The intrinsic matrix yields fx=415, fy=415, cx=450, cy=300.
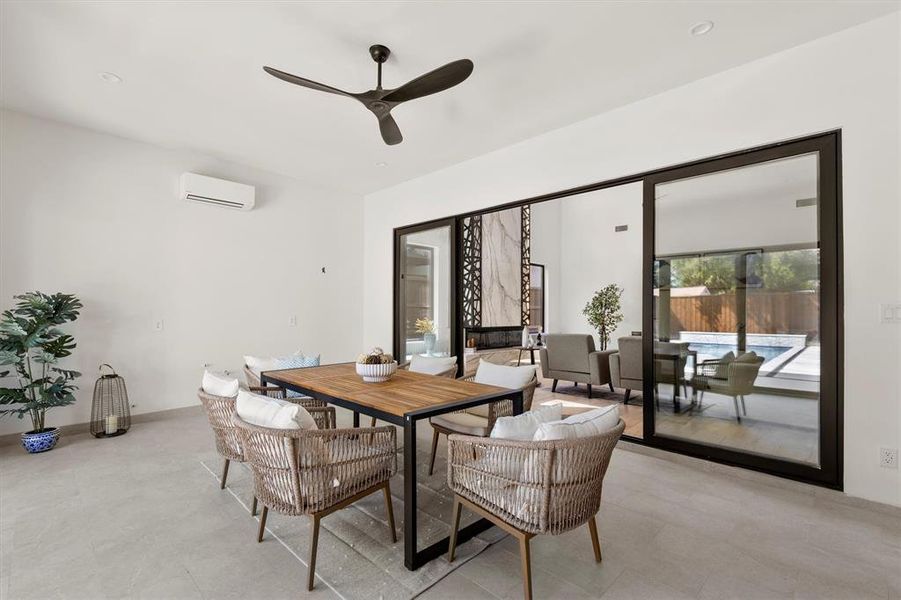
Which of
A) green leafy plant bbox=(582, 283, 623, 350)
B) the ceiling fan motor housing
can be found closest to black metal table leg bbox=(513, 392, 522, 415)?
the ceiling fan motor housing

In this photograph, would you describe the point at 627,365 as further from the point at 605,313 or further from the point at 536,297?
the point at 536,297

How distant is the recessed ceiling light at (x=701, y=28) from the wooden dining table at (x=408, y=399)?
8.21ft

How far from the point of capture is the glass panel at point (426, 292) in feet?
17.9

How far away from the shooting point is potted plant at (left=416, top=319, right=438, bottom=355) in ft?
18.6

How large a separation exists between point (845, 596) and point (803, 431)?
1270mm

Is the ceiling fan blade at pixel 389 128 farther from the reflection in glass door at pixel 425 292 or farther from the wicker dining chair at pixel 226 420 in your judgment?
the reflection in glass door at pixel 425 292

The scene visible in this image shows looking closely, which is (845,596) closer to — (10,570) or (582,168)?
(582,168)

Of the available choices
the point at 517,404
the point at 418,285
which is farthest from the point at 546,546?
the point at 418,285

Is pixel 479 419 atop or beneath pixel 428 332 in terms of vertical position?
beneath

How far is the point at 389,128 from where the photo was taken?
9.65ft

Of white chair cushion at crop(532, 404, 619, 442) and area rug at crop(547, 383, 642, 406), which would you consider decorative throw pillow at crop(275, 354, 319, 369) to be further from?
area rug at crop(547, 383, 642, 406)

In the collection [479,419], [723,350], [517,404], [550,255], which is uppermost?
[550,255]

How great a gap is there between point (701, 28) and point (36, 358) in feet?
18.7

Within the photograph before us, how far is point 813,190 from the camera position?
276 centimetres
